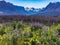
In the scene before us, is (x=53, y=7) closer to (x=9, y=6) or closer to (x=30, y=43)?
(x=9, y=6)

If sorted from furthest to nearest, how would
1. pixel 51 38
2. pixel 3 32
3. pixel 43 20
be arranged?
pixel 43 20
pixel 3 32
pixel 51 38

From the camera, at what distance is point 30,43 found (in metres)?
11.4

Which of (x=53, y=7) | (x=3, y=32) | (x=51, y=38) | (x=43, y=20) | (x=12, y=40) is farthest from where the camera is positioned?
(x=53, y=7)

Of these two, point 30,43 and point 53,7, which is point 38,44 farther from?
point 53,7

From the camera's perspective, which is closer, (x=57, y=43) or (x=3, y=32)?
(x=57, y=43)

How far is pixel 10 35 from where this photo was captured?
11797 mm

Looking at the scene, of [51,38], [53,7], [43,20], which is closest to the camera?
[51,38]

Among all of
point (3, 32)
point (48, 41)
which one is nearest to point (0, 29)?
point (3, 32)

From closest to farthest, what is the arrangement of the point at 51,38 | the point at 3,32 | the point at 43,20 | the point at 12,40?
the point at 12,40 < the point at 51,38 < the point at 3,32 < the point at 43,20

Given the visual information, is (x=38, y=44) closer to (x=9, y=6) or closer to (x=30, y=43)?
(x=30, y=43)

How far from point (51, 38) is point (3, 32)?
251cm

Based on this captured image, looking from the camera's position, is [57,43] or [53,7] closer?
[57,43]

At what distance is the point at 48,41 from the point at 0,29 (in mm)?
2906

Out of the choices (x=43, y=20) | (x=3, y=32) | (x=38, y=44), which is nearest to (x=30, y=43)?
(x=38, y=44)
